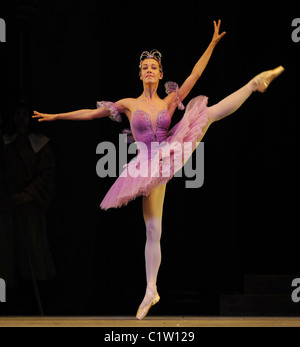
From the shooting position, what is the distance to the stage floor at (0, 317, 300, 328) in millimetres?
4452

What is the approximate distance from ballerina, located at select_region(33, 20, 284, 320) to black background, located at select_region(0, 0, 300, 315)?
1.90 feet

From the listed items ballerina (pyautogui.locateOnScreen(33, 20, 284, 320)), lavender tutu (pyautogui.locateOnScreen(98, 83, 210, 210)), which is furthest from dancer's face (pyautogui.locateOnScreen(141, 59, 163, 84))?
lavender tutu (pyautogui.locateOnScreen(98, 83, 210, 210))

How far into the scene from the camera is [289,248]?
17.6 ft

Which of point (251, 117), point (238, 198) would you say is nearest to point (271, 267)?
point (238, 198)

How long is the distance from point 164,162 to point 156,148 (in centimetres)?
17

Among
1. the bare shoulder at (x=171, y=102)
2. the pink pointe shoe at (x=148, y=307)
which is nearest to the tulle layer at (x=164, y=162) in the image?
the bare shoulder at (x=171, y=102)

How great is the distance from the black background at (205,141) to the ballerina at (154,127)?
579 mm

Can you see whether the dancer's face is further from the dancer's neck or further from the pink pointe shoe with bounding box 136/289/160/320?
the pink pointe shoe with bounding box 136/289/160/320

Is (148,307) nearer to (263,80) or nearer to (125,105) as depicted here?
(125,105)

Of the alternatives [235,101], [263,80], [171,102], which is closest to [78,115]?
[171,102]

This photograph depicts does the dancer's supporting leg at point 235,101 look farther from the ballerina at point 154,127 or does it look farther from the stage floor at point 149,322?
the stage floor at point 149,322

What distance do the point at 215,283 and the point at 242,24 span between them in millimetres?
1839

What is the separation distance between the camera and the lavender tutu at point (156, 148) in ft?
14.9

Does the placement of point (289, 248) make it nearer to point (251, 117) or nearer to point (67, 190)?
point (251, 117)
